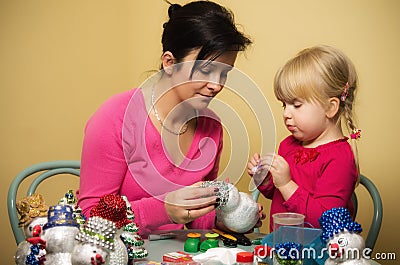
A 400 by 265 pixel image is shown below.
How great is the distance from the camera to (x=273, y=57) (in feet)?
5.86

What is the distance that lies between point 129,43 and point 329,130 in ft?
3.42

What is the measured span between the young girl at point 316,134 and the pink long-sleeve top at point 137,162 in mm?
159

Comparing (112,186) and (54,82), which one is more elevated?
(54,82)

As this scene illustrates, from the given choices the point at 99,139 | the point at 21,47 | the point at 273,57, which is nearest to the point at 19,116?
the point at 21,47

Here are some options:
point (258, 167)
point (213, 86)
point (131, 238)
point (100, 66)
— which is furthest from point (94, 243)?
point (100, 66)

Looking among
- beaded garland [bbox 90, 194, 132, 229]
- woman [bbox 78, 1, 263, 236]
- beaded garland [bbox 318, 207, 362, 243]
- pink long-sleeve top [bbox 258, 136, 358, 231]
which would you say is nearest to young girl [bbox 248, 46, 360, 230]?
pink long-sleeve top [bbox 258, 136, 358, 231]

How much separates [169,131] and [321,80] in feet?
1.29

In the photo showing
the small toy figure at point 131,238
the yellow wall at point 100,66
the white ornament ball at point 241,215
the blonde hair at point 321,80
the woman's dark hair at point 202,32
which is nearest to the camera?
the small toy figure at point 131,238

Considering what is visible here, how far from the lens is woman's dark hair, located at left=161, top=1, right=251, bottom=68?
1178 millimetres

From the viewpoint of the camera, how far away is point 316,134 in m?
1.32

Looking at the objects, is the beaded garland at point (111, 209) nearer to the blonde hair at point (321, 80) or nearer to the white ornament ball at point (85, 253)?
the white ornament ball at point (85, 253)

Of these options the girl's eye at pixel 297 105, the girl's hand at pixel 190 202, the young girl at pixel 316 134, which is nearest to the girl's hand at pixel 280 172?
the young girl at pixel 316 134

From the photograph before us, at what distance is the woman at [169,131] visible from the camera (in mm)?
1184

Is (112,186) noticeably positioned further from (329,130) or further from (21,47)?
(21,47)
